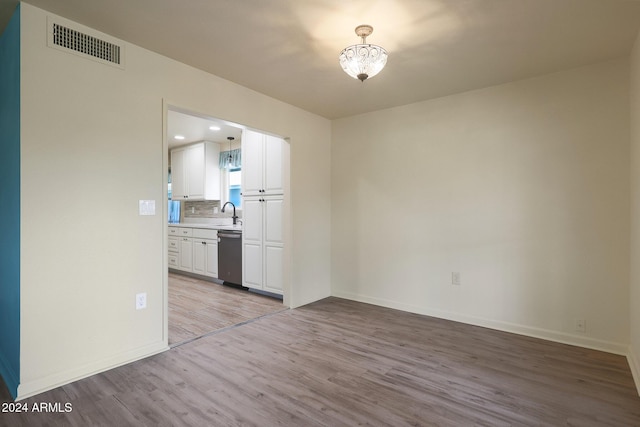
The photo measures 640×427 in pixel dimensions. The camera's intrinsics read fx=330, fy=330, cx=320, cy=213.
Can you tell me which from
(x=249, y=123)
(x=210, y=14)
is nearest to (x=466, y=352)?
(x=249, y=123)

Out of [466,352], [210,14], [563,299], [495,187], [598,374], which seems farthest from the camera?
[495,187]

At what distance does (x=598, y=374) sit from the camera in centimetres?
237

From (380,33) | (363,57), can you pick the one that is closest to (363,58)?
(363,57)

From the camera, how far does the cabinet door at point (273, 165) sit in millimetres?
4227

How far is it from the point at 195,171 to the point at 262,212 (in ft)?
8.49

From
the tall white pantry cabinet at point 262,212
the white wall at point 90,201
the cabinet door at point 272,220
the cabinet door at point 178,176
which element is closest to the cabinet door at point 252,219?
the tall white pantry cabinet at point 262,212

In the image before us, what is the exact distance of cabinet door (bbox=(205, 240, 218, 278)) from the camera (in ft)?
17.1

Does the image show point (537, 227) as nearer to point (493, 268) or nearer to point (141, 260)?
point (493, 268)

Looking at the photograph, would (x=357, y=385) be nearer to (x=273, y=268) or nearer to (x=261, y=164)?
(x=273, y=268)

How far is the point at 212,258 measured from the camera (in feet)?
17.3

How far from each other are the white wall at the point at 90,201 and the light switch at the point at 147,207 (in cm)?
4

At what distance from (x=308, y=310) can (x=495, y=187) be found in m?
2.42

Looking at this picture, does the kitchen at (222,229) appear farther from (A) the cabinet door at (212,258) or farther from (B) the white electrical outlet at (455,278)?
(B) the white electrical outlet at (455,278)

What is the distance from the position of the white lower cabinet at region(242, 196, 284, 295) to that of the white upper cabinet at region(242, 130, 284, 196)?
127 millimetres
